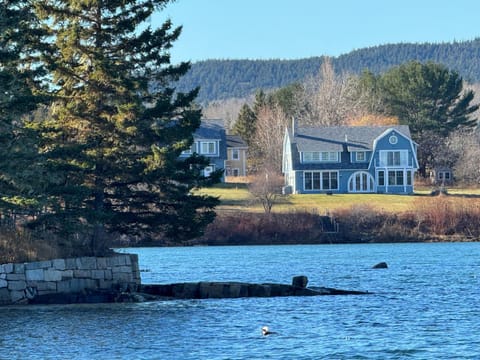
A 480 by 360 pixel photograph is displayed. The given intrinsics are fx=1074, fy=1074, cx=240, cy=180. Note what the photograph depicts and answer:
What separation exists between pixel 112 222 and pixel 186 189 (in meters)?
3.12

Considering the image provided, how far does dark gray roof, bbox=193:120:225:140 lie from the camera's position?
119625mm

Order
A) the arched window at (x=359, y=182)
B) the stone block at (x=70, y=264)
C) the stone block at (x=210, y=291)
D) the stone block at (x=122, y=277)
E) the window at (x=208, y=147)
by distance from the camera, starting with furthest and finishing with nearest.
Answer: the window at (x=208, y=147)
the arched window at (x=359, y=182)
the stone block at (x=210, y=291)
the stone block at (x=122, y=277)
the stone block at (x=70, y=264)

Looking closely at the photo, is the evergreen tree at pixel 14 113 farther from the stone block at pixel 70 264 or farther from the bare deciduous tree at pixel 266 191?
the bare deciduous tree at pixel 266 191

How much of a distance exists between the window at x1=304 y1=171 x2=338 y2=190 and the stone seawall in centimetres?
6622

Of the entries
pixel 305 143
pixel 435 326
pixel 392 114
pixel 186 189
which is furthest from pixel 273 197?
pixel 435 326

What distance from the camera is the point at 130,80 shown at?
4022 cm

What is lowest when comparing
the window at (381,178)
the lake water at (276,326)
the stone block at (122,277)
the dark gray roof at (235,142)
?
the lake water at (276,326)

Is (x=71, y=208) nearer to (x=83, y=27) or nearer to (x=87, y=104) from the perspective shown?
(x=87, y=104)

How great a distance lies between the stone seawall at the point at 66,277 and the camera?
113 ft

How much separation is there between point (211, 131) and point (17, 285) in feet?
283

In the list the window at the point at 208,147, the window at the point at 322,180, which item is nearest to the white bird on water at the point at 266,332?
the window at the point at 322,180

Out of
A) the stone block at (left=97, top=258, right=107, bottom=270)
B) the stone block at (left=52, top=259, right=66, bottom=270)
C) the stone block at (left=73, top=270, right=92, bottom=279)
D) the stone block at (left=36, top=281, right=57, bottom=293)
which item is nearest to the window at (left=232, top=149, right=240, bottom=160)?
the stone block at (left=97, top=258, right=107, bottom=270)

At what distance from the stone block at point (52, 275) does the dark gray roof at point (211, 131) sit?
8305 cm

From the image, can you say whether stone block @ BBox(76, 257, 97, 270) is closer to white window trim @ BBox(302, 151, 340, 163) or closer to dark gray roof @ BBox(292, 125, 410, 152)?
white window trim @ BBox(302, 151, 340, 163)
